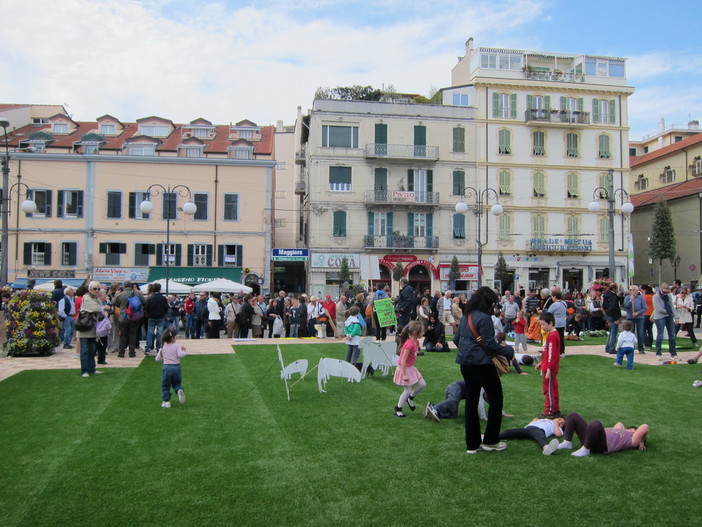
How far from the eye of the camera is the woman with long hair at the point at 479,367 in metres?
6.09

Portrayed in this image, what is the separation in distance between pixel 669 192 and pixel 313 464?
46403 millimetres

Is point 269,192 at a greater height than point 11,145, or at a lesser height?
lesser

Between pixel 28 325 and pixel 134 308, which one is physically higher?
pixel 134 308

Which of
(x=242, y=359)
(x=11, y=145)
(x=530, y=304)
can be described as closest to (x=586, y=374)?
(x=530, y=304)

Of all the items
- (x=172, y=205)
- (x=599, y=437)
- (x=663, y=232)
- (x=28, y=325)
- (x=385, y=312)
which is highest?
(x=172, y=205)

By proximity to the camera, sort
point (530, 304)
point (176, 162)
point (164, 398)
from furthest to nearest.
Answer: point (176, 162) → point (530, 304) → point (164, 398)

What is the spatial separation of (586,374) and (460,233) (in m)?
29.7

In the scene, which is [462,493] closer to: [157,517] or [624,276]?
[157,517]

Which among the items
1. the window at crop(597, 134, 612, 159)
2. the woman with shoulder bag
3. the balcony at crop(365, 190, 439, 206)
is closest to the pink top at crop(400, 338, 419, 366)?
the woman with shoulder bag

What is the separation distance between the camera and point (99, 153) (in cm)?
3931

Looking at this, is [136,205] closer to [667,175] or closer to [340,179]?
[340,179]

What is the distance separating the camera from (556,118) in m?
42.0

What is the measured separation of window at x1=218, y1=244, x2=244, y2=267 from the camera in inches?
1524

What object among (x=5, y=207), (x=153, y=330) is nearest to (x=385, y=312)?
(x=153, y=330)
